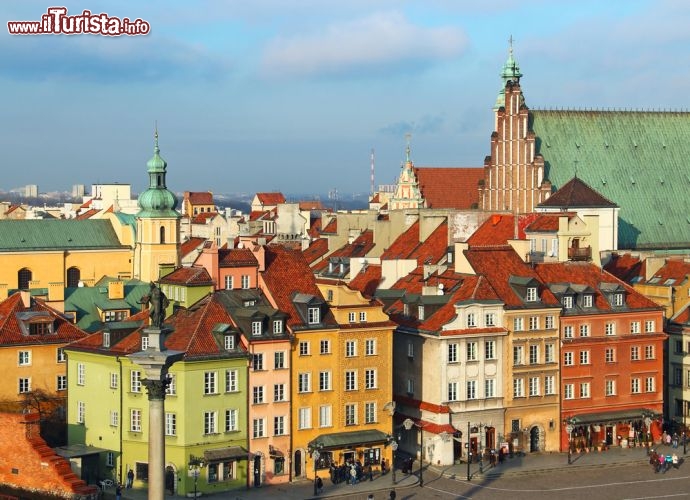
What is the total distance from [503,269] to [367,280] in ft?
53.2

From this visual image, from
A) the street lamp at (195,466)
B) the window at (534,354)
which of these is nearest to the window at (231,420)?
the street lamp at (195,466)

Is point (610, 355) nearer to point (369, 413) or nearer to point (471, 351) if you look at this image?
point (471, 351)

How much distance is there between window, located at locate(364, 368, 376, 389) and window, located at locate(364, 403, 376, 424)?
1034 mm

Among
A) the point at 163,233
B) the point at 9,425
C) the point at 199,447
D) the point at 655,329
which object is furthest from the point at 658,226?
the point at 9,425

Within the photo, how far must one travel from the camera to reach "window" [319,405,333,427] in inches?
3241

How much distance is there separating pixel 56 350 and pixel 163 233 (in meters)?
38.5

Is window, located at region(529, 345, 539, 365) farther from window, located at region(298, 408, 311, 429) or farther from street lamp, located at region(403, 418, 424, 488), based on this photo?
window, located at region(298, 408, 311, 429)

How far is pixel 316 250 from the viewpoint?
126125 millimetres

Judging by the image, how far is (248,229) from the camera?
573 ft

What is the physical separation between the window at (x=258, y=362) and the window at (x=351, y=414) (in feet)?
20.3

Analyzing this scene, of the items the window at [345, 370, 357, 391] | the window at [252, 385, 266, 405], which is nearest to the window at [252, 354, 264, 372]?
the window at [252, 385, 266, 405]

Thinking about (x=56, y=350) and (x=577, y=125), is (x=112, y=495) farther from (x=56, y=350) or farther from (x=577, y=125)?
(x=577, y=125)

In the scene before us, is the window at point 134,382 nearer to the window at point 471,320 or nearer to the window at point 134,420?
the window at point 134,420

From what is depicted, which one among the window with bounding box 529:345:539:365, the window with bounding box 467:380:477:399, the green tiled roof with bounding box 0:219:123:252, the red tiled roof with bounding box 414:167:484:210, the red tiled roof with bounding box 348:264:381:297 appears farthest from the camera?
the red tiled roof with bounding box 414:167:484:210
